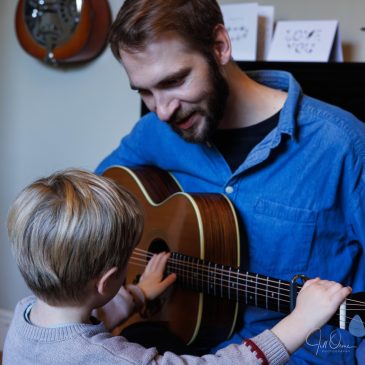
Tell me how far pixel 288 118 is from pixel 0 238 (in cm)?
171

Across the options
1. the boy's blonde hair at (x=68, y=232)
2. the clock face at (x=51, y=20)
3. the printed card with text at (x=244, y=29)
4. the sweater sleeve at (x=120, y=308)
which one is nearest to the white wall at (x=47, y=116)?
the clock face at (x=51, y=20)

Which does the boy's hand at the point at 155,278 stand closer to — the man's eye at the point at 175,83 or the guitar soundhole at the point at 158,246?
the guitar soundhole at the point at 158,246

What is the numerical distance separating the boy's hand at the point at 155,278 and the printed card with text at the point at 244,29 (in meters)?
0.67

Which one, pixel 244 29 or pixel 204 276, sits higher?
pixel 244 29

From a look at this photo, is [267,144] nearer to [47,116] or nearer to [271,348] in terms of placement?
[271,348]

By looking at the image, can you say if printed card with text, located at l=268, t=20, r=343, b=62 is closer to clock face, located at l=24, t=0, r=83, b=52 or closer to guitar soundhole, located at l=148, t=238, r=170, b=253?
guitar soundhole, located at l=148, t=238, r=170, b=253

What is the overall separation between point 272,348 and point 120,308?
0.45 metres

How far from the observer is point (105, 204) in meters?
1.00

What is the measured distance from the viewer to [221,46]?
4.43ft

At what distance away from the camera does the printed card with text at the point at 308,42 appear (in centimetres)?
164

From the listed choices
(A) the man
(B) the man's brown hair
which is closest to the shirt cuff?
(A) the man

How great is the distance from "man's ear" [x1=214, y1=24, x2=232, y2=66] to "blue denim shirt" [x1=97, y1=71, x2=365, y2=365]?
0.52ft

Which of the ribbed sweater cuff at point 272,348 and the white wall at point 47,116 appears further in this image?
the white wall at point 47,116

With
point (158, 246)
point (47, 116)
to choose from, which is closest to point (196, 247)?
point (158, 246)
